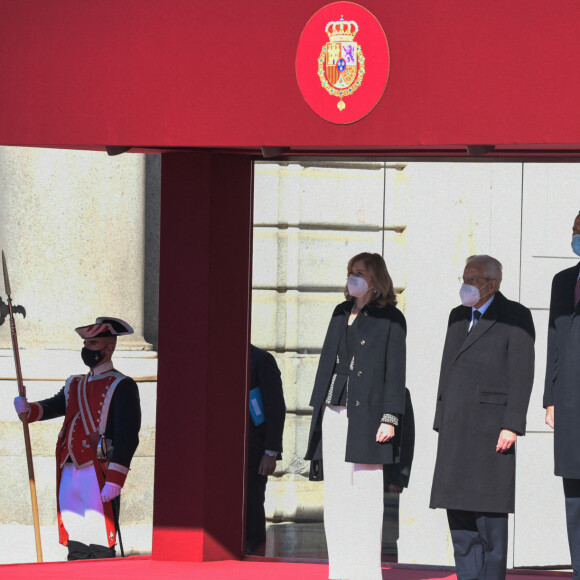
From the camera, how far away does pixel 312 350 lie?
9141 millimetres

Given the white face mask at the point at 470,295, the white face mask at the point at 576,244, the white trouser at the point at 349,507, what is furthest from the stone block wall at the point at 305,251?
the white face mask at the point at 576,244

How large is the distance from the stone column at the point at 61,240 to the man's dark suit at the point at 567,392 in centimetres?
414

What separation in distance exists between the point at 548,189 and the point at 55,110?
129 inches

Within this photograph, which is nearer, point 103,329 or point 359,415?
point 359,415

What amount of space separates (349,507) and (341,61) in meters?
2.29

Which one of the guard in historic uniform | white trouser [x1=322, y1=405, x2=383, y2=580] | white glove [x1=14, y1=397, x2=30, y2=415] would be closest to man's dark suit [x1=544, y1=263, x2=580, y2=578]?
white trouser [x1=322, y1=405, x2=383, y2=580]

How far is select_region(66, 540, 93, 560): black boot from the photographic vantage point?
8.48 m

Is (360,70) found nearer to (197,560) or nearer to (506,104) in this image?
(506,104)

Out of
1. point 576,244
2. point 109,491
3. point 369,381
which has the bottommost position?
point 109,491

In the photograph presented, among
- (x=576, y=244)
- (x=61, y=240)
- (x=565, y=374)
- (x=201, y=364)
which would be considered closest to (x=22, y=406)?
(x=201, y=364)

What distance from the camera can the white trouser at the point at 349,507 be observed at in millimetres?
7730

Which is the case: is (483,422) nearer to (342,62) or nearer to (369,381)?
(369,381)

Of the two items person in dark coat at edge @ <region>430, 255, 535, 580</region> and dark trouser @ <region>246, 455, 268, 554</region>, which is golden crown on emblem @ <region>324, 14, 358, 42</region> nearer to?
person in dark coat at edge @ <region>430, 255, 535, 580</region>

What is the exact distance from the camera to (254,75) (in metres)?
7.44
